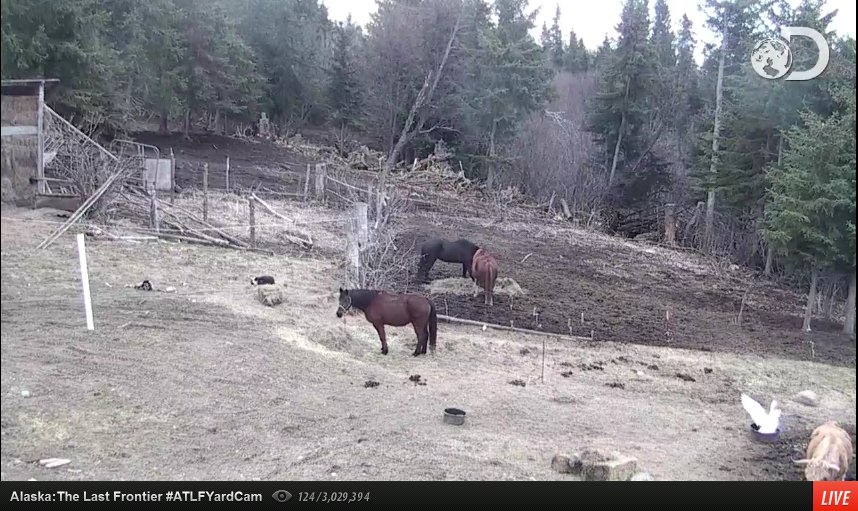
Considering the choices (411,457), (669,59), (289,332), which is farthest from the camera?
(289,332)

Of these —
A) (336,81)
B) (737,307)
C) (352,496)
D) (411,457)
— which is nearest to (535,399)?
(411,457)

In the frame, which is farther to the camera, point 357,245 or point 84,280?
point 357,245

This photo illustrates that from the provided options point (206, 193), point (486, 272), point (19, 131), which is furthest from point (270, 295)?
point (19, 131)

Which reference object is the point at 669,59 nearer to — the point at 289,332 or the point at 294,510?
the point at 289,332

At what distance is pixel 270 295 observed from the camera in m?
2.64

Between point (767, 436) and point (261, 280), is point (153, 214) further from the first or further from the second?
point (767, 436)

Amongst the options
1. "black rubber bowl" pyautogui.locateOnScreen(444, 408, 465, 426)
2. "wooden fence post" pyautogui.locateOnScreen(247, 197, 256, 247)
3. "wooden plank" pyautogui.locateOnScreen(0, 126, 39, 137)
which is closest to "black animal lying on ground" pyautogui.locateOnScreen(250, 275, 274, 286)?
"wooden fence post" pyautogui.locateOnScreen(247, 197, 256, 247)

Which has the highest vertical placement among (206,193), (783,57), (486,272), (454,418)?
(783,57)

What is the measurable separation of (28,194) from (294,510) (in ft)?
2.92

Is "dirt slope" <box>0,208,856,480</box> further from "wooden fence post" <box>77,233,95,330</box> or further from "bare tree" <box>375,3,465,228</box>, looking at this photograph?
"bare tree" <box>375,3,465,228</box>

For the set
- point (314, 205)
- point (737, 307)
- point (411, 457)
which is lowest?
point (411, 457)

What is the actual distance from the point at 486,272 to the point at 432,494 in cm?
148

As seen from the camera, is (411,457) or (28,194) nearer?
(28,194)

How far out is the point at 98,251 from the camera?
7.52ft
